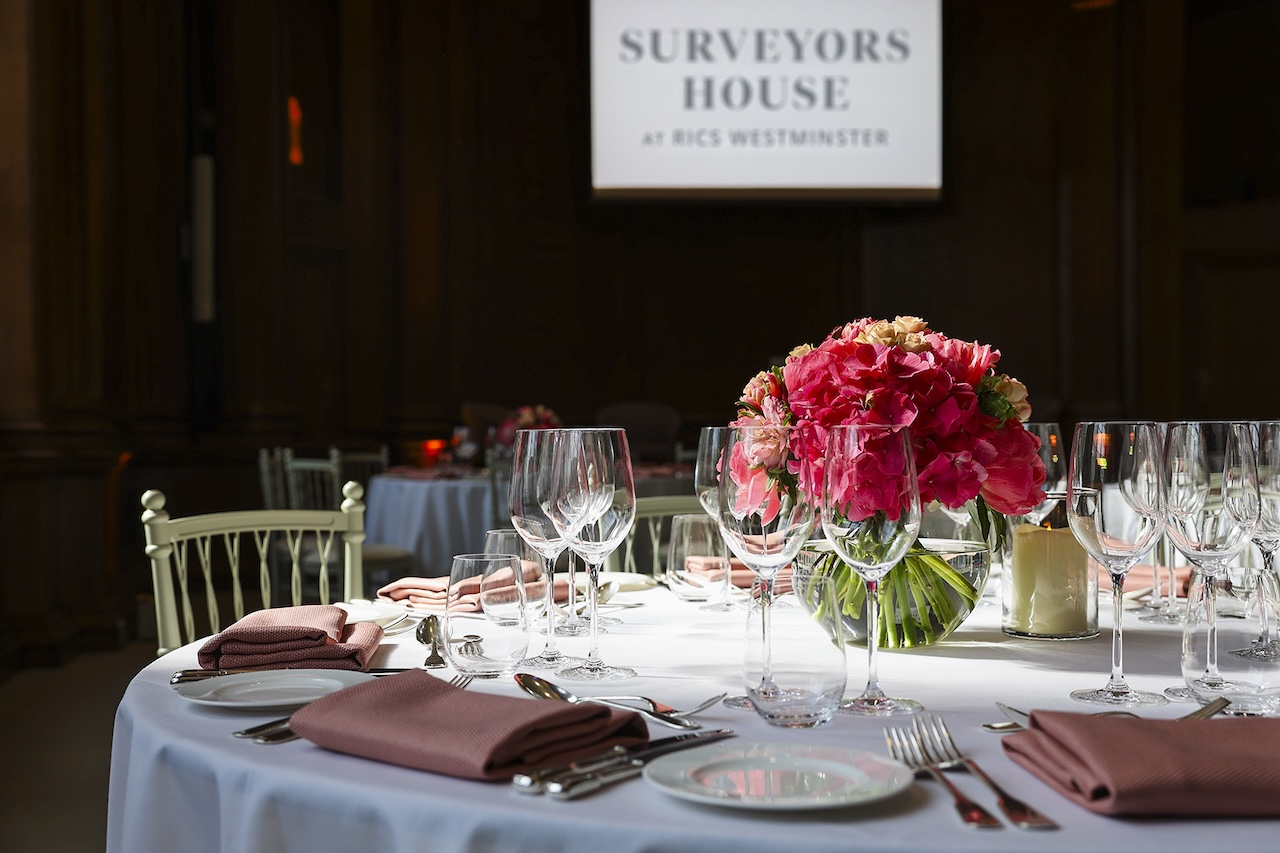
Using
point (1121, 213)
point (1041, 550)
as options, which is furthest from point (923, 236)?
point (1041, 550)

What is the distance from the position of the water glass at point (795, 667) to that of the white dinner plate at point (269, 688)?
1.18 feet

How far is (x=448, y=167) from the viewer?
752 centimetres

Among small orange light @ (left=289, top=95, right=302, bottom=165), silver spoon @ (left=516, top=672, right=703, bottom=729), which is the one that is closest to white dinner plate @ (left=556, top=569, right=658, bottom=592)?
silver spoon @ (left=516, top=672, right=703, bottom=729)

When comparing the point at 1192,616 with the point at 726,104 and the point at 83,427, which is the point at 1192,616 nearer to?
A: the point at 83,427

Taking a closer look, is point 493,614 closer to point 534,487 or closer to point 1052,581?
point 534,487

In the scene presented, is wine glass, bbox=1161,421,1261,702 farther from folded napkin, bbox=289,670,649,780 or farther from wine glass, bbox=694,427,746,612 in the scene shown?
folded napkin, bbox=289,670,649,780

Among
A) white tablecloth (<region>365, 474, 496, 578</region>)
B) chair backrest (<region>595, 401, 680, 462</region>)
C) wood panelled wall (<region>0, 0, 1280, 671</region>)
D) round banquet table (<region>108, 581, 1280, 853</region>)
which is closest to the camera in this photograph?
round banquet table (<region>108, 581, 1280, 853</region>)

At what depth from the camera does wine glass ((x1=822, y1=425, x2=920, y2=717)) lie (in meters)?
0.97

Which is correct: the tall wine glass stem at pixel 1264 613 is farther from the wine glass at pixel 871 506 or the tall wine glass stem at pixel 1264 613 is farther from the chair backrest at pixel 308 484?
the chair backrest at pixel 308 484

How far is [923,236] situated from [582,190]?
2.30 meters

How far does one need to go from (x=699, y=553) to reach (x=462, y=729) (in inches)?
29.1

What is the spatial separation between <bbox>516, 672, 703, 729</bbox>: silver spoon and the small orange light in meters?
6.33

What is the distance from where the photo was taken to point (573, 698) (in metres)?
1.08

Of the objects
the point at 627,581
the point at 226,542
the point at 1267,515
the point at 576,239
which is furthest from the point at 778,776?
the point at 576,239
